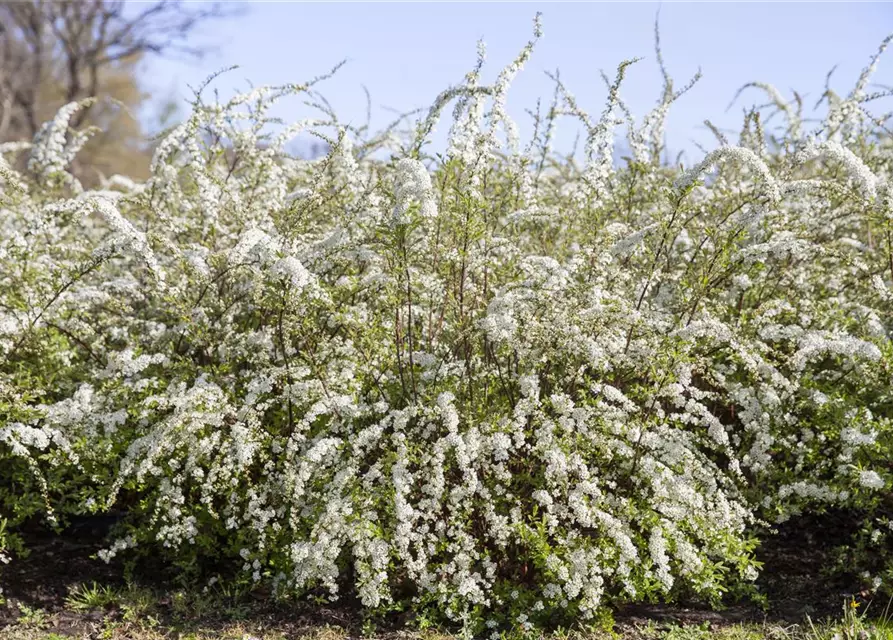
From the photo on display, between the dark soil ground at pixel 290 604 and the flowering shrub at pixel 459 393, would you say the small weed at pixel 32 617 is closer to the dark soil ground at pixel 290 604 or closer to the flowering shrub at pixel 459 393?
the dark soil ground at pixel 290 604

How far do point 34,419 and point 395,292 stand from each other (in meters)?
1.86

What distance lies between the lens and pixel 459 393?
3.92 metres

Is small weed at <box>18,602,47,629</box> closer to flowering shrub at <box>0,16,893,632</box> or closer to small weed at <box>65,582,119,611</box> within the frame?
small weed at <box>65,582,119,611</box>

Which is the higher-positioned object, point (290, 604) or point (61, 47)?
point (61, 47)

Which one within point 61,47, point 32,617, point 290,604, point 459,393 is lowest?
point 32,617

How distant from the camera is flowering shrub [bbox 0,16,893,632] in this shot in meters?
3.47

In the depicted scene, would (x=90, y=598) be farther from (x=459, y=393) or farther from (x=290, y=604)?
(x=459, y=393)

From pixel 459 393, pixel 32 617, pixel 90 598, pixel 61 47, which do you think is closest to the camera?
pixel 32 617

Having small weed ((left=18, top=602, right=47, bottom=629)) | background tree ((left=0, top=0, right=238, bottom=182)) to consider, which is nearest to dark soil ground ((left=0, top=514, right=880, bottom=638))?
small weed ((left=18, top=602, right=47, bottom=629))

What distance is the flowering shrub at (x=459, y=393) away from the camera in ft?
11.4

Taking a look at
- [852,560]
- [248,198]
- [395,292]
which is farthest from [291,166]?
[852,560]

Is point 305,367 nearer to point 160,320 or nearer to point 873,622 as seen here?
point 160,320

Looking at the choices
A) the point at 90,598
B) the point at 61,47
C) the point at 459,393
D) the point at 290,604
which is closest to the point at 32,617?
the point at 90,598

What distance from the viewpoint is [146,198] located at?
16.6ft
